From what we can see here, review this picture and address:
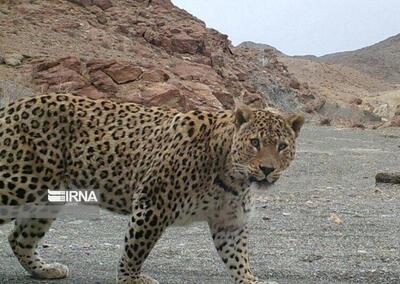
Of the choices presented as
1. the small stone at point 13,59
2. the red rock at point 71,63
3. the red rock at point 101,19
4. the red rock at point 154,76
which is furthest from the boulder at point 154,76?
the red rock at point 101,19

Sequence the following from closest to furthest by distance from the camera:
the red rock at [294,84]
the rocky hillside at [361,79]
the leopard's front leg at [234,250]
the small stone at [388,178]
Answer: the leopard's front leg at [234,250], the small stone at [388,178], the red rock at [294,84], the rocky hillside at [361,79]

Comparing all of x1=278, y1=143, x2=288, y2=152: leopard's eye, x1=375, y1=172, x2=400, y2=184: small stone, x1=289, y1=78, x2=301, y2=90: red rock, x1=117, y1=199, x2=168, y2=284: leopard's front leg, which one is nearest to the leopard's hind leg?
x1=117, y1=199, x2=168, y2=284: leopard's front leg

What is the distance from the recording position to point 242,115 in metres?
6.66

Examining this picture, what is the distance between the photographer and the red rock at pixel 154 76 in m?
33.3

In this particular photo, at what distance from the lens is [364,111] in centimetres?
4950

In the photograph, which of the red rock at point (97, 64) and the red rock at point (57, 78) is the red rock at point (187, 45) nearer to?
the red rock at point (97, 64)

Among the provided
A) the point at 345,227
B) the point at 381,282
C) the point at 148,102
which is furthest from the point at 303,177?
the point at 148,102

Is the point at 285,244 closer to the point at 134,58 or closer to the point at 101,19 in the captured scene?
the point at 134,58

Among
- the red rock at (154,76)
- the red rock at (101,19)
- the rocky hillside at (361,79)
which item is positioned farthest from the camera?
the rocky hillside at (361,79)

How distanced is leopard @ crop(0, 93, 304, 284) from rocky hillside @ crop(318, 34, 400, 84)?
9094cm

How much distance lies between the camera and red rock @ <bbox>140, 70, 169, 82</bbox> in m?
33.3

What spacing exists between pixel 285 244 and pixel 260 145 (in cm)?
306

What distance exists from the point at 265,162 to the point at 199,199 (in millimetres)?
647

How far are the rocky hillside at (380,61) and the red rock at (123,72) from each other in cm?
6642
